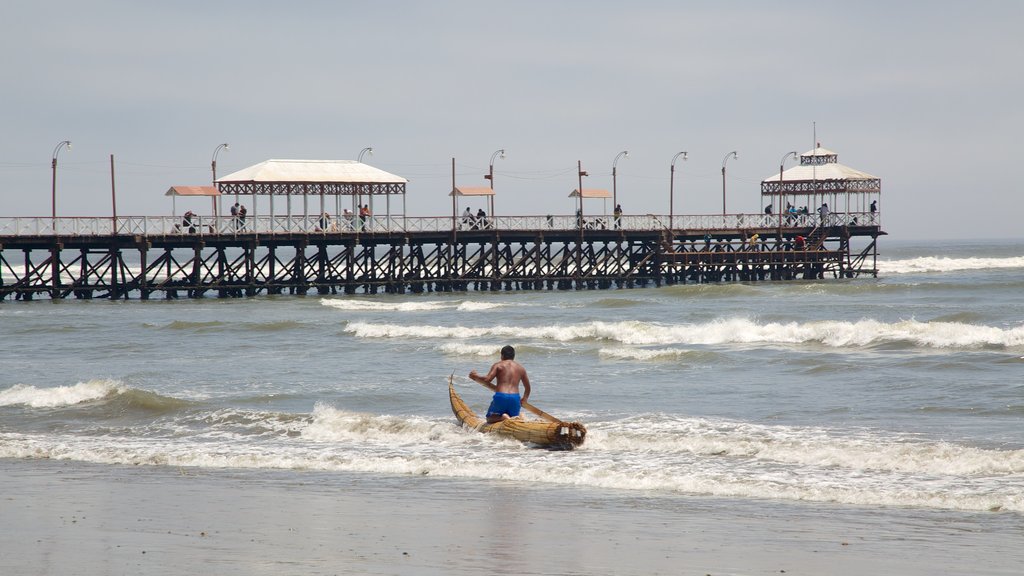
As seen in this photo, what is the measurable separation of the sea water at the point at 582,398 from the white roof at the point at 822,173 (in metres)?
16.3

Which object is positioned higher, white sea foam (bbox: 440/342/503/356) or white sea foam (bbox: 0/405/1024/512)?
white sea foam (bbox: 440/342/503/356)

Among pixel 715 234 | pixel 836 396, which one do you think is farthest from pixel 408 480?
pixel 715 234

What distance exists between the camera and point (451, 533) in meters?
9.17

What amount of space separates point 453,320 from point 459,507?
23360 millimetres

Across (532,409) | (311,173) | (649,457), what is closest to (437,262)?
(311,173)

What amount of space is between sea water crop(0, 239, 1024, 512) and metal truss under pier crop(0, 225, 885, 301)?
645cm

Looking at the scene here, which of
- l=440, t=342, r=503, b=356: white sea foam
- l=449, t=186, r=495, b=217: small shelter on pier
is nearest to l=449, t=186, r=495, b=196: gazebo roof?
l=449, t=186, r=495, b=217: small shelter on pier

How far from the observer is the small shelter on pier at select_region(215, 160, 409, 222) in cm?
4112

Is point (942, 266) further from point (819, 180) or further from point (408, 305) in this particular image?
point (408, 305)

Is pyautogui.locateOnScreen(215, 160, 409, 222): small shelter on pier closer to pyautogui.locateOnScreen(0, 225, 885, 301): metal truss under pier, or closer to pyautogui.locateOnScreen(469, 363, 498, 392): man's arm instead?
pyautogui.locateOnScreen(0, 225, 885, 301): metal truss under pier

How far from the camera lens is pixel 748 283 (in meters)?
49.8

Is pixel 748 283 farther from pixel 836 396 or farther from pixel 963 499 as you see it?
pixel 963 499

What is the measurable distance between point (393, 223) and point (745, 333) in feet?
65.6

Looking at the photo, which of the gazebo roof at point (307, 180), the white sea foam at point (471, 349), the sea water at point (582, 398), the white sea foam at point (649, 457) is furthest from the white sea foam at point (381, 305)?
the white sea foam at point (649, 457)
